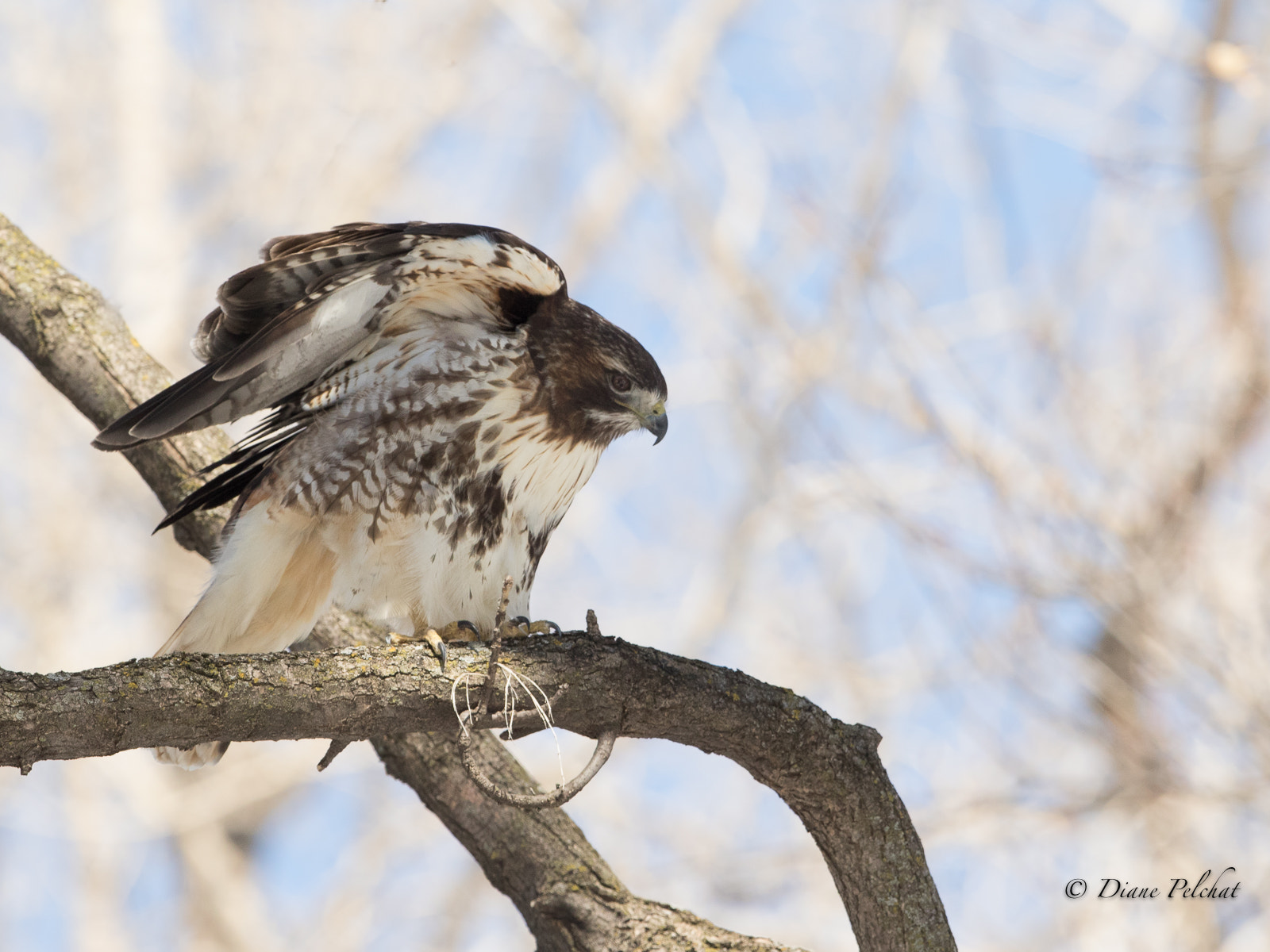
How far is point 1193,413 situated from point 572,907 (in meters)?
5.82

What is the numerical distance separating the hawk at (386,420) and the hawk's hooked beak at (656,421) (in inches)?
9.9

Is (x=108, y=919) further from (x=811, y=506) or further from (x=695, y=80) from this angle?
(x=695, y=80)

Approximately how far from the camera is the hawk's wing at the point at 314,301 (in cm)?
367

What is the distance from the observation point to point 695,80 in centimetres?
1082

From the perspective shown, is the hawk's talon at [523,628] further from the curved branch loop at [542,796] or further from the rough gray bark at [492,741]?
the curved branch loop at [542,796]

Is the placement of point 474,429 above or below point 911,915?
above

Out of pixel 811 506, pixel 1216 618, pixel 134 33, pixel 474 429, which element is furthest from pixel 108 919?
pixel 1216 618

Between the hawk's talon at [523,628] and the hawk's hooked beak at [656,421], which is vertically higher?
the hawk's hooked beak at [656,421]

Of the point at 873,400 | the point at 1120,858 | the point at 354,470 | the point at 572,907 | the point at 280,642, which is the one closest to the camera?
the point at 572,907

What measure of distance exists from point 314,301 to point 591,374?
1.00 meters
